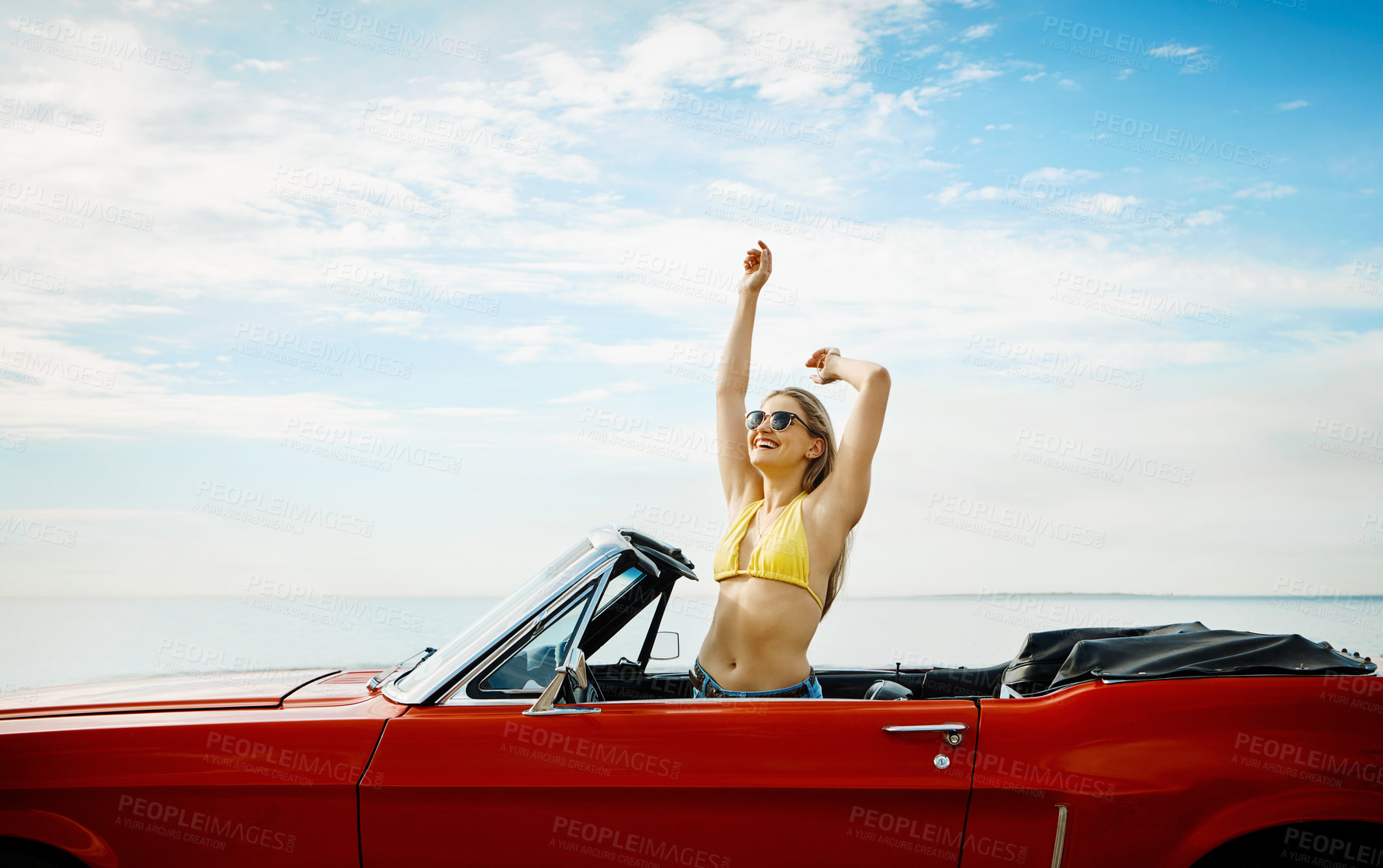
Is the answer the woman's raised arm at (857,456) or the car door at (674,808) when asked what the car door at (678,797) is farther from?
the woman's raised arm at (857,456)

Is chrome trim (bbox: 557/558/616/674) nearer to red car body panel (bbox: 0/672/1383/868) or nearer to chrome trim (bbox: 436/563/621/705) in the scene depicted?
chrome trim (bbox: 436/563/621/705)

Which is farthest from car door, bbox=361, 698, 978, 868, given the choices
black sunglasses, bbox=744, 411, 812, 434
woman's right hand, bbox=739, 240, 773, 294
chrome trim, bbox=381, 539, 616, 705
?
woman's right hand, bbox=739, 240, 773, 294

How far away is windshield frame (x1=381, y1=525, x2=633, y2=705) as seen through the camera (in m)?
2.63

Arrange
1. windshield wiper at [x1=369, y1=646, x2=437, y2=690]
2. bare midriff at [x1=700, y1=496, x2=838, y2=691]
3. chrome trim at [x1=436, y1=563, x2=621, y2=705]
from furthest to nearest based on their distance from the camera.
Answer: bare midriff at [x1=700, y1=496, x2=838, y2=691] → windshield wiper at [x1=369, y1=646, x2=437, y2=690] → chrome trim at [x1=436, y1=563, x2=621, y2=705]

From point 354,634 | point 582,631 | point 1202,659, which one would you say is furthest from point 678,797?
point 354,634

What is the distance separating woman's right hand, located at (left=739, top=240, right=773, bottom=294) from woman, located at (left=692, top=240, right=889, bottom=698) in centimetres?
45

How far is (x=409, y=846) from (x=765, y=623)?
1327mm

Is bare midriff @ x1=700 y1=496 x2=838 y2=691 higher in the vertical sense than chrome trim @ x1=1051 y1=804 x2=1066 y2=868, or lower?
higher

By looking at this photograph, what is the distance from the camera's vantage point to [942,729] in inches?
96.7

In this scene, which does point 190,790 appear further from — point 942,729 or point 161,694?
point 942,729

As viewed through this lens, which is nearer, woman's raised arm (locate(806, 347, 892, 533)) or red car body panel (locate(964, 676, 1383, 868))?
red car body panel (locate(964, 676, 1383, 868))

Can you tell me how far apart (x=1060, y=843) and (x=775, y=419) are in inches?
67.7

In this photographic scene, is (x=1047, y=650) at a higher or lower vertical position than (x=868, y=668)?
higher

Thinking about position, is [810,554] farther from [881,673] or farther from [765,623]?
[881,673]
